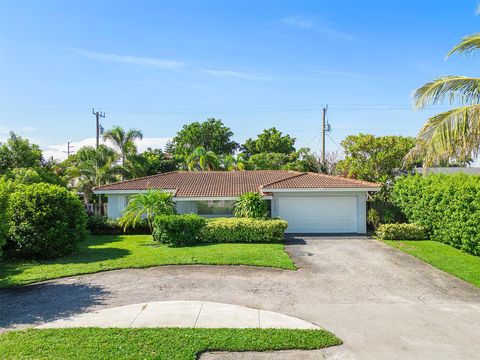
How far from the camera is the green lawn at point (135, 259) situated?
36.8 ft

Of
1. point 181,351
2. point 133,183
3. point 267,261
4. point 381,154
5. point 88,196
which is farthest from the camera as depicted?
point 88,196

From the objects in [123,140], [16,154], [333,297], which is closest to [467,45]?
[333,297]

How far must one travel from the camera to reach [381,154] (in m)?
24.2

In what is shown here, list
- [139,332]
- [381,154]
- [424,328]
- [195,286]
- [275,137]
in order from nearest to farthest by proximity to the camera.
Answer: [139,332] → [424,328] → [195,286] → [381,154] → [275,137]

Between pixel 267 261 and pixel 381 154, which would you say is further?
pixel 381 154

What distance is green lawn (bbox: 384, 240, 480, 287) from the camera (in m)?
10.9

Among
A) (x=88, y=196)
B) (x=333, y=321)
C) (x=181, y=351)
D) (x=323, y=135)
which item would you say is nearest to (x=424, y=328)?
(x=333, y=321)

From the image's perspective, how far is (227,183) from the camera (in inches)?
910

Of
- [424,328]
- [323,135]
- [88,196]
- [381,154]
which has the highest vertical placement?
[323,135]

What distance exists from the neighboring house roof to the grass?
13519mm

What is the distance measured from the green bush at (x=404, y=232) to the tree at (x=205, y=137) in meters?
34.9

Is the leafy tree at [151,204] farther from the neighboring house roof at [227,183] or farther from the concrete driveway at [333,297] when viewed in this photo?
the concrete driveway at [333,297]

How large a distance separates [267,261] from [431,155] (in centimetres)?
707

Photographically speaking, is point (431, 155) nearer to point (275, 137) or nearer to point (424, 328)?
point (424, 328)
